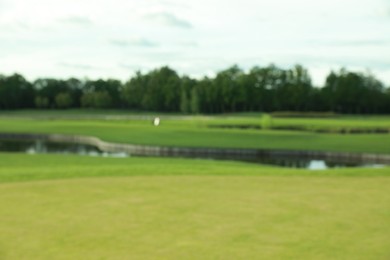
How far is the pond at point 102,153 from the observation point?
3375 cm

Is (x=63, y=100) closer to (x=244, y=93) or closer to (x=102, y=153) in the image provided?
(x=244, y=93)

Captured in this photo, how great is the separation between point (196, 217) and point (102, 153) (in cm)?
3135

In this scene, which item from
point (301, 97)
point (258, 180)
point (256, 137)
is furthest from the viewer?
point (301, 97)

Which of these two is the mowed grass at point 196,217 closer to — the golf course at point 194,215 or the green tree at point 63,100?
the golf course at point 194,215

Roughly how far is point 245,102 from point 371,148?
248 feet

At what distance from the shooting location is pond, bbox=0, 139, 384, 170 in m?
33.8

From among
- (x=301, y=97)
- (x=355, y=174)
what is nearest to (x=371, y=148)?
(x=355, y=174)

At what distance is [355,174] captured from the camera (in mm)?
16719

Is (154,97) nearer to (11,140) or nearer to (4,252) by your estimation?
(11,140)

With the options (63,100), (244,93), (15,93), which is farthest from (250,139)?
(15,93)

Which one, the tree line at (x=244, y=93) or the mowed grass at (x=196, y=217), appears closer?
the mowed grass at (x=196, y=217)

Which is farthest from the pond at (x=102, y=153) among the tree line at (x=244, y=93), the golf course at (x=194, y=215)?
the tree line at (x=244, y=93)

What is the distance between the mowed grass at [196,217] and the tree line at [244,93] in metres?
89.2

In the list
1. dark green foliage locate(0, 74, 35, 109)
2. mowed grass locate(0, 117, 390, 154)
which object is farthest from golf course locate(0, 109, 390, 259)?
dark green foliage locate(0, 74, 35, 109)
